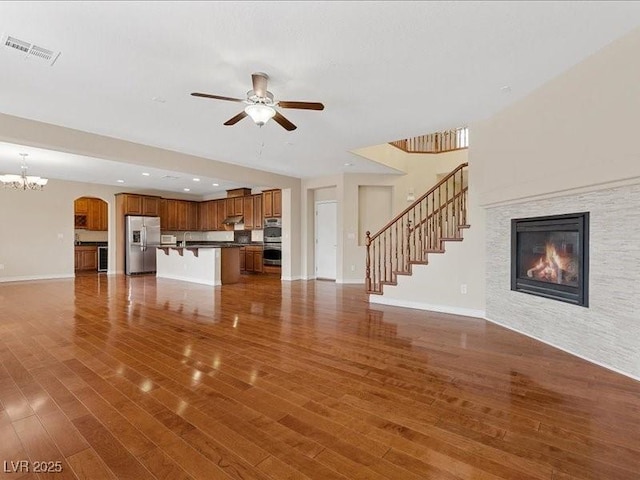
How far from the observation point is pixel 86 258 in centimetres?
1038

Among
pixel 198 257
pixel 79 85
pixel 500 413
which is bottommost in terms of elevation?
pixel 500 413

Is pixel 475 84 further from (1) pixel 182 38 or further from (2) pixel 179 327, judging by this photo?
(2) pixel 179 327

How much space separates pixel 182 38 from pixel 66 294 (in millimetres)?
5807

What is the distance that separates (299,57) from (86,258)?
35.1 ft

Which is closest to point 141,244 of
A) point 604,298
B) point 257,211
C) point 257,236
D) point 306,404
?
point 257,236

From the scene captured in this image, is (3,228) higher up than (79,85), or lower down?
lower down

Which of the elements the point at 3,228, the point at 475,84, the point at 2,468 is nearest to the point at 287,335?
the point at 2,468

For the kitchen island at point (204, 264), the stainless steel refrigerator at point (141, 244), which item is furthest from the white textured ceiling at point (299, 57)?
the stainless steel refrigerator at point (141, 244)

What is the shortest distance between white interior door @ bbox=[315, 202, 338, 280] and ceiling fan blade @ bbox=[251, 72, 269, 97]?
515 centimetres

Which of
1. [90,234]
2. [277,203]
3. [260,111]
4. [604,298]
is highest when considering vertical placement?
[260,111]

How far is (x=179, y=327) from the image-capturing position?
392 centimetres

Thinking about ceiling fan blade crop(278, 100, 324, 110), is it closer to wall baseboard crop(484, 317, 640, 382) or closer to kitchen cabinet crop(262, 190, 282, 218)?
wall baseboard crop(484, 317, 640, 382)

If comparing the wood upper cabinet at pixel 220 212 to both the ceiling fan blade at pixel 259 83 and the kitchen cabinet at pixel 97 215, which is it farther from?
the ceiling fan blade at pixel 259 83

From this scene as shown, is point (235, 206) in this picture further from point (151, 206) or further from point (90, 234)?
point (90, 234)
